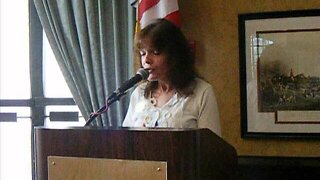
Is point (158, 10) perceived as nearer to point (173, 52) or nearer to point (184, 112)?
point (173, 52)

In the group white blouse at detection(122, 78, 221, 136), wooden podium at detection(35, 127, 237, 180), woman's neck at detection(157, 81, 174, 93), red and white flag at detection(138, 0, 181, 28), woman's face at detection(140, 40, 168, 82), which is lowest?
wooden podium at detection(35, 127, 237, 180)

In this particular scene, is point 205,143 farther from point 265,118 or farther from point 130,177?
point 265,118

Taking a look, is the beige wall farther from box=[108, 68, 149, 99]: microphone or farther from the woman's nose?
box=[108, 68, 149, 99]: microphone

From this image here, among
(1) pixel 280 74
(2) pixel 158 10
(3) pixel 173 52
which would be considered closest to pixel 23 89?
(2) pixel 158 10

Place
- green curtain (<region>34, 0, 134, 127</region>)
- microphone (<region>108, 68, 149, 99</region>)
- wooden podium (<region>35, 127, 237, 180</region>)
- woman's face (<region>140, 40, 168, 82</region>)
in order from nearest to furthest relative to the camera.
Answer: wooden podium (<region>35, 127, 237, 180</region>) → microphone (<region>108, 68, 149, 99</region>) → woman's face (<region>140, 40, 168, 82</region>) → green curtain (<region>34, 0, 134, 127</region>)

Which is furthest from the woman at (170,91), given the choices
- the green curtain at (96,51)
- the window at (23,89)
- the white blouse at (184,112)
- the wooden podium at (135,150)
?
the window at (23,89)

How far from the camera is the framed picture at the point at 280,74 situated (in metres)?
2.84

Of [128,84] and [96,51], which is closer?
[128,84]

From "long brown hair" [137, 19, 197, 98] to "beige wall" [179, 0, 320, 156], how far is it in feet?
3.02

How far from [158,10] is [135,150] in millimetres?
→ 1682

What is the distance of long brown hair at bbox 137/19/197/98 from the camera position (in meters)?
1.97

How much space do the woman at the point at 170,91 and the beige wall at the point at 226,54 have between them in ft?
3.08

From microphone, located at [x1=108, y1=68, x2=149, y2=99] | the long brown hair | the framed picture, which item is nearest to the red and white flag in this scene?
the framed picture

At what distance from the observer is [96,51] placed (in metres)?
3.28
